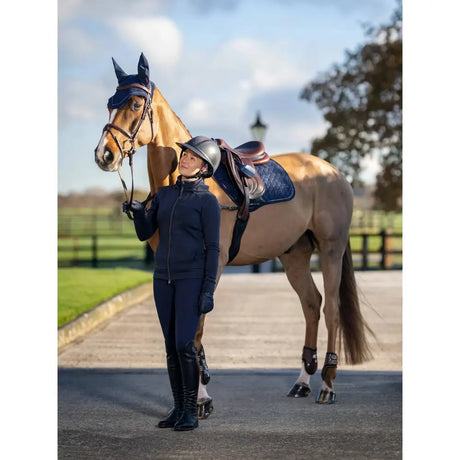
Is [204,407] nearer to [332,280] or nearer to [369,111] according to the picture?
[332,280]

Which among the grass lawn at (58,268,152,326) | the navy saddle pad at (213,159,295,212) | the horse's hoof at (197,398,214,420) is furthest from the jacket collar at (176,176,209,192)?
the grass lawn at (58,268,152,326)

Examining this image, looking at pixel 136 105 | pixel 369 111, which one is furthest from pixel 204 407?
pixel 369 111

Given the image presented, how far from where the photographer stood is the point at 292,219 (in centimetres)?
596

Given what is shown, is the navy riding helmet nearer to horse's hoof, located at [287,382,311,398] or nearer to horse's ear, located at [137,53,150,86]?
horse's ear, located at [137,53,150,86]

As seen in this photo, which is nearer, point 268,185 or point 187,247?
point 187,247

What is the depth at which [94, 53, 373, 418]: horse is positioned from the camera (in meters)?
4.89

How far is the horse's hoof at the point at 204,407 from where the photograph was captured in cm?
544

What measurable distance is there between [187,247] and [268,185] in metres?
1.13

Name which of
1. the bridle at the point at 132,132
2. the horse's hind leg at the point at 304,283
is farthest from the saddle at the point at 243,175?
the horse's hind leg at the point at 304,283

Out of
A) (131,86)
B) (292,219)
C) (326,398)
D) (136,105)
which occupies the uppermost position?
(131,86)

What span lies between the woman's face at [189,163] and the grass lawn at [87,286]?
15.7ft

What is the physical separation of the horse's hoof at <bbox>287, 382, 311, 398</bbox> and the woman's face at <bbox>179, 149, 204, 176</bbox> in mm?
2088
